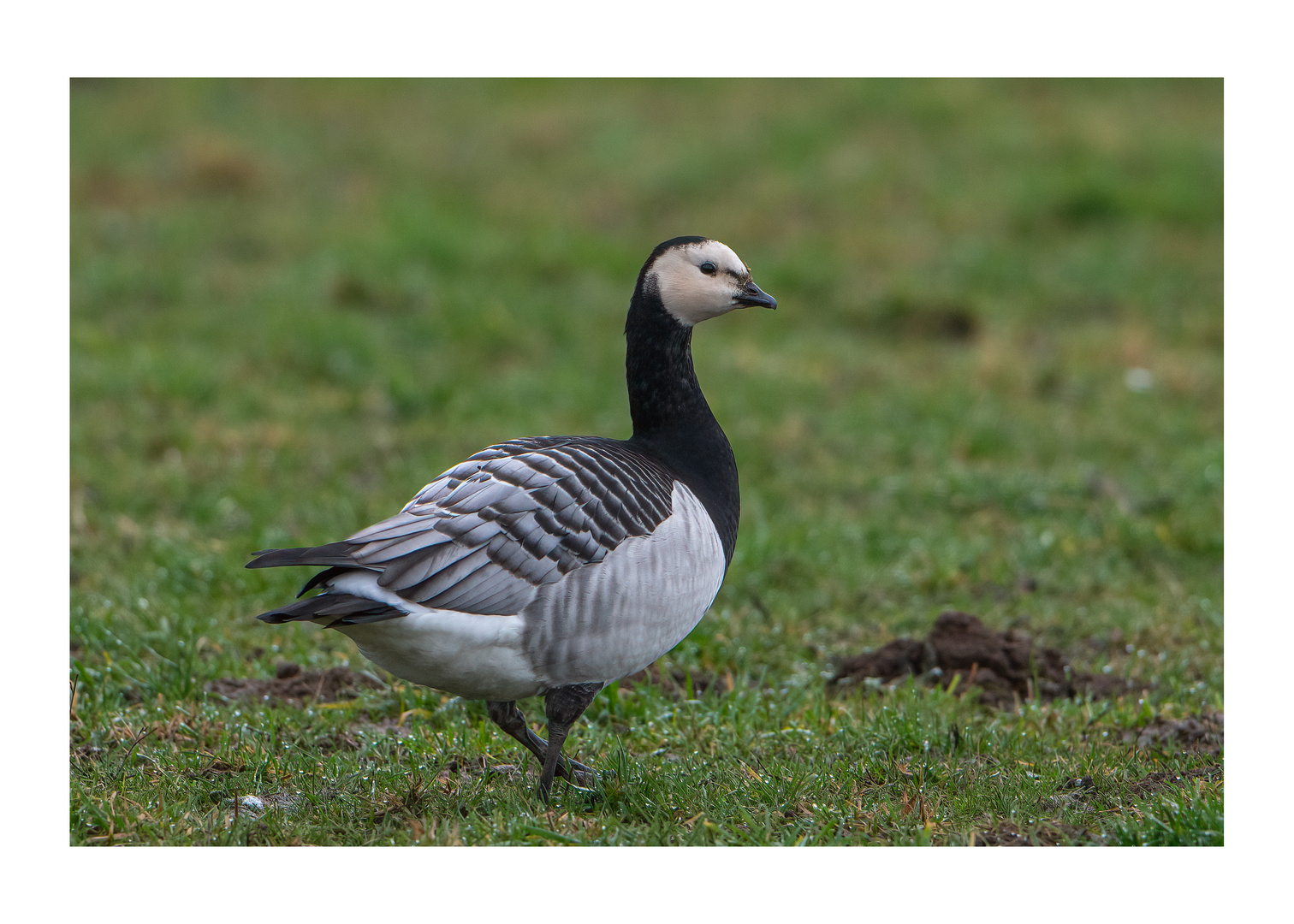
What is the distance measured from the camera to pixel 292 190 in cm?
1484

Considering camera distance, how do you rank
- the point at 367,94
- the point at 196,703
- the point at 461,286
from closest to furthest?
the point at 196,703
the point at 461,286
the point at 367,94

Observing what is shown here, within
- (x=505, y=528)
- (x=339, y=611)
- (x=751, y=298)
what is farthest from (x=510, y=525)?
(x=751, y=298)

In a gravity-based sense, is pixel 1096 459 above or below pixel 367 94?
below

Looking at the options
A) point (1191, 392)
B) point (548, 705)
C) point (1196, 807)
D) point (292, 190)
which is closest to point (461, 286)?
point (292, 190)

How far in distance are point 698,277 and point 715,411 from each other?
507cm

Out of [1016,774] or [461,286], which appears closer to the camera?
[1016,774]

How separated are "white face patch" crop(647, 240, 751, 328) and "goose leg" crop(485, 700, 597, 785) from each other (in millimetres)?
1665

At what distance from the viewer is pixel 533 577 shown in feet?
14.1

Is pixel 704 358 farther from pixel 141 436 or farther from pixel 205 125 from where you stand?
pixel 205 125

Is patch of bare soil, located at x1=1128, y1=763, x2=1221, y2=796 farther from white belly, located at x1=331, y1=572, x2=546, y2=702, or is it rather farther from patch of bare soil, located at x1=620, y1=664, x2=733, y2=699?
white belly, located at x1=331, y1=572, x2=546, y2=702

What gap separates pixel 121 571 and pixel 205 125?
35.0 ft

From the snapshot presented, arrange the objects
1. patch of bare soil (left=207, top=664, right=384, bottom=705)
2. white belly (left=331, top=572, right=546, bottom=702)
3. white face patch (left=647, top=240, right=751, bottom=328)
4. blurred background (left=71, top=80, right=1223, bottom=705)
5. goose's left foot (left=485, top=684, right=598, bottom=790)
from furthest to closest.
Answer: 1. blurred background (left=71, top=80, right=1223, bottom=705)
2. patch of bare soil (left=207, top=664, right=384, bottom=705)
3. white face patch (left=647, top=240, right=751, bottom=328)
4. goose's left foot (left=485, top=684, right=598, bottom=790)
5. white belly (left=331, top=572, right=546, bottom=702)

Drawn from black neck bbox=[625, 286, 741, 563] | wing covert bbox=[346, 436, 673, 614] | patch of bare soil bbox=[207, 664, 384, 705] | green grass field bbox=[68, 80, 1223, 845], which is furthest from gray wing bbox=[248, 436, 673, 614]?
patch of bare soil bbox=[207, 664, 384, 705]

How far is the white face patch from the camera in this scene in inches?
202
